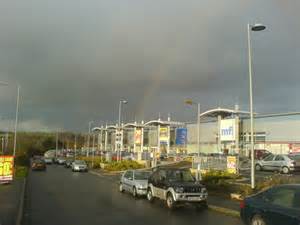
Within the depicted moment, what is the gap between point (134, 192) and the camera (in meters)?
24.0

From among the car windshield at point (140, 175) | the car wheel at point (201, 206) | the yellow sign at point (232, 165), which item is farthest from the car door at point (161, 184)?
the yellow sign at point (232, 165)

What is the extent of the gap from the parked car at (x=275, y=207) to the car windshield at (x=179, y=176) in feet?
24.7

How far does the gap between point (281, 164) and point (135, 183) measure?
18129 millimetres

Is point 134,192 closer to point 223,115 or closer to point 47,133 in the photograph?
point 223,115

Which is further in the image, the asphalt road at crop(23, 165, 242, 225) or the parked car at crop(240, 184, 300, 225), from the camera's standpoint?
the asphalt road at crop(23, 165, 242, 225)

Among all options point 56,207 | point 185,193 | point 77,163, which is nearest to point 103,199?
point 56,207

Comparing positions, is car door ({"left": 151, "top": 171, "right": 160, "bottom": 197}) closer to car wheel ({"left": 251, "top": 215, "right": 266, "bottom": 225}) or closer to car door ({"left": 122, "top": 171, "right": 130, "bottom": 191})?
car door ({"left": 122, "top": 171, "right": 130, "bottom": 191})

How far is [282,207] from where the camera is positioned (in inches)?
418

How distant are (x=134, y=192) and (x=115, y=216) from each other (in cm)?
797

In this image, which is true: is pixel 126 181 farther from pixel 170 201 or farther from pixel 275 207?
pixel 275 207

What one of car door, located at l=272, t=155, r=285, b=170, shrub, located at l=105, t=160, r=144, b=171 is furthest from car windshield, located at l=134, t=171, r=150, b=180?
shrub, located at l=105, t=160, r=144, b=171

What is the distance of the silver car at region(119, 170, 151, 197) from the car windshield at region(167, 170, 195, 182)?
11.6ft

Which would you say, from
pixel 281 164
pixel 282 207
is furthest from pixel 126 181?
pixel 281 164

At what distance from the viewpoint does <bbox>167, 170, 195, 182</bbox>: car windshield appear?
1981cm
